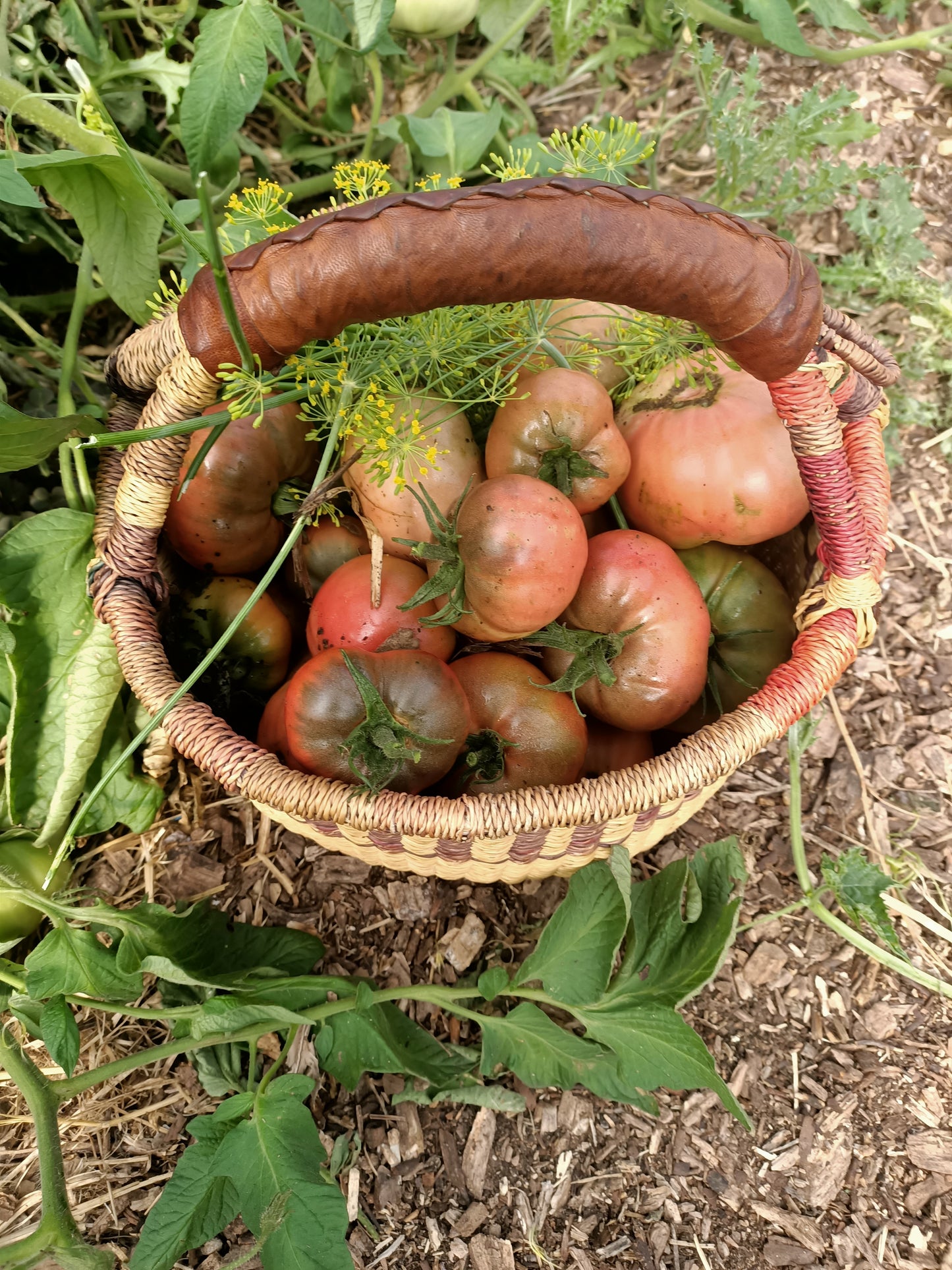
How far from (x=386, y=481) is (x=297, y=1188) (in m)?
0.61

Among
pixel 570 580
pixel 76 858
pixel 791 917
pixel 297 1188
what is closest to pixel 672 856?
pixel 791 917

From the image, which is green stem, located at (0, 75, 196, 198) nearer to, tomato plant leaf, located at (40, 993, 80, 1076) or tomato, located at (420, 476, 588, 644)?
tomato, located at (420, 476, 588, 644)

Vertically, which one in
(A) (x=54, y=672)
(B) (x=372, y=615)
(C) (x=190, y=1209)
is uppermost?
(B) (x=372, y=615)

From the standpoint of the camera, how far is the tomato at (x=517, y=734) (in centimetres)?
81

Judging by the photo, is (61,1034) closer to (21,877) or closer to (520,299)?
(21,877)

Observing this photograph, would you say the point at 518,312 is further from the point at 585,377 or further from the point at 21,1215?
the point at 21,1215

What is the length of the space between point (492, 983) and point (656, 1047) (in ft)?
0.52

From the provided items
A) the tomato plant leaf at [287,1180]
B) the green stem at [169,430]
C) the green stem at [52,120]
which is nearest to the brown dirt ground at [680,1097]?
the tomato plant leaf at [287,1180]

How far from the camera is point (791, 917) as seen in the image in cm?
102

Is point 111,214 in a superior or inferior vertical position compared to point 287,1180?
superior

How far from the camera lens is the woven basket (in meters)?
0.58

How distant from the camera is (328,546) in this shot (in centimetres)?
95

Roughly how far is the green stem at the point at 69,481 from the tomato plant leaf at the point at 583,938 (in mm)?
629

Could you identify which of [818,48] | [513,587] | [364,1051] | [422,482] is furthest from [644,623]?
[818,48]
